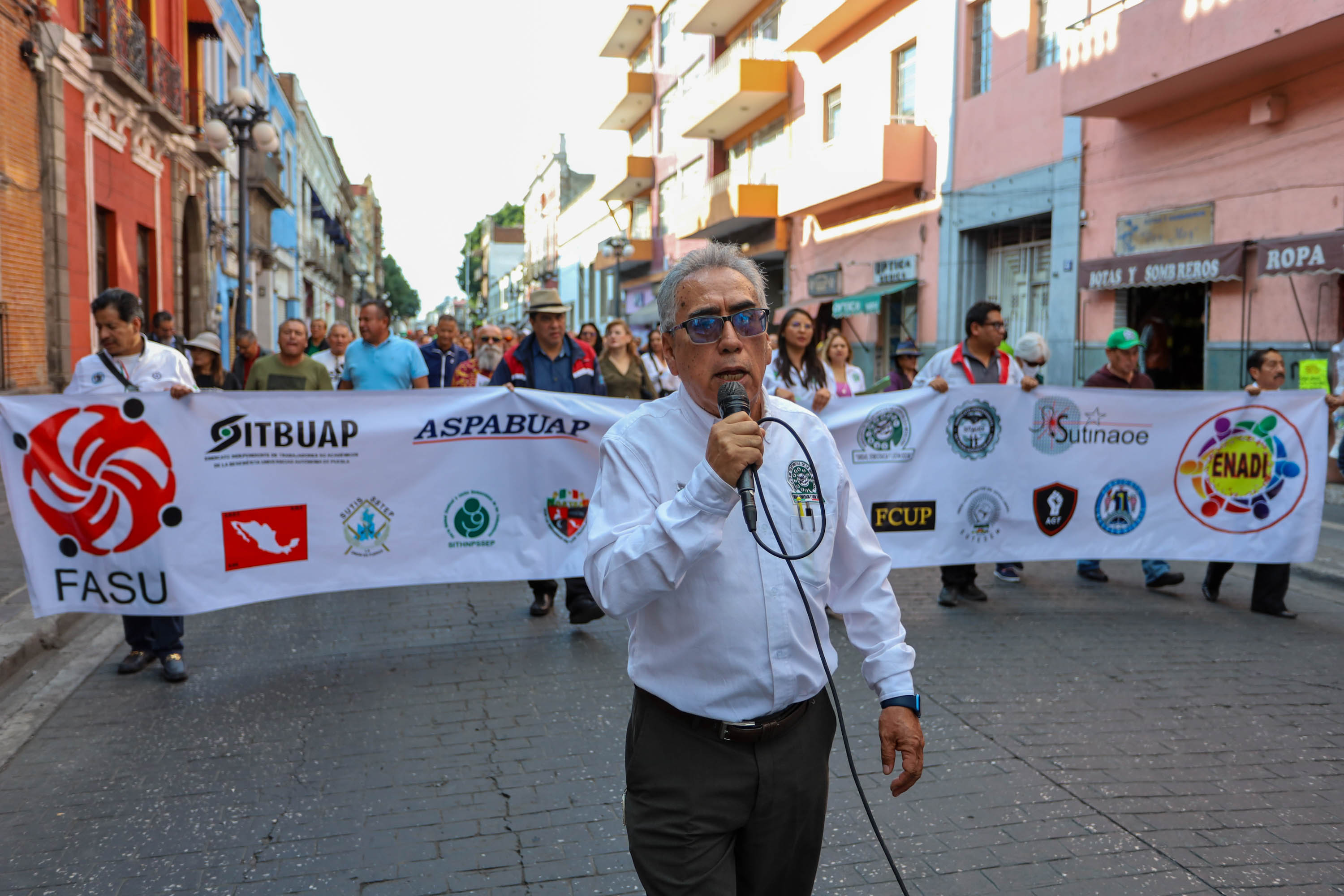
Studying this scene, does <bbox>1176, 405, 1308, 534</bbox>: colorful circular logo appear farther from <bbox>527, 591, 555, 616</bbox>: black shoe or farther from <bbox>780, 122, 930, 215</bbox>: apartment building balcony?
<bbox>780, 122, 930, 215</bbox>: apartment building balcony

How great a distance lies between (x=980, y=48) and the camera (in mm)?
19000

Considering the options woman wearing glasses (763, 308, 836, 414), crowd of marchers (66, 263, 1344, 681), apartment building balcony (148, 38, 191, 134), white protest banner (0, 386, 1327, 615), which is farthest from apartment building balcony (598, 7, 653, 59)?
white protest banner (0, 386, 1327, 615)

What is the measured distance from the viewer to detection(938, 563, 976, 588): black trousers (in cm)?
741

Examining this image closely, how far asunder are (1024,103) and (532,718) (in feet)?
50.5

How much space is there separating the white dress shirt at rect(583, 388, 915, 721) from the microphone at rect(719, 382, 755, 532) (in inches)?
3.5

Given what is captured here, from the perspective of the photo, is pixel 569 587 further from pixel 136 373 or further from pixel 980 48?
pixel 980 48

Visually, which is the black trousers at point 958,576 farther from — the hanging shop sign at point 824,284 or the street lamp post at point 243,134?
the hanging shop sign at point 824,284

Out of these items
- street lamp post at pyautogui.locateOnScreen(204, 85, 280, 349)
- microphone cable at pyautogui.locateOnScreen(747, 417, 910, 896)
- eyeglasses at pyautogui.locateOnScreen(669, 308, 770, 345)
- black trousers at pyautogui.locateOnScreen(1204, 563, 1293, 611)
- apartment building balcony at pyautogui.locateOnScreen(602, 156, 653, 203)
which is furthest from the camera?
apartment building balcony at pyautogui.locateOnScreen(602, 156, 653, 203)

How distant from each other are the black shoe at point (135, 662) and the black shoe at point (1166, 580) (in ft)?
21.3

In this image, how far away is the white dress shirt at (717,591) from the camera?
214 centimetres

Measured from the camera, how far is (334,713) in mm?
5109

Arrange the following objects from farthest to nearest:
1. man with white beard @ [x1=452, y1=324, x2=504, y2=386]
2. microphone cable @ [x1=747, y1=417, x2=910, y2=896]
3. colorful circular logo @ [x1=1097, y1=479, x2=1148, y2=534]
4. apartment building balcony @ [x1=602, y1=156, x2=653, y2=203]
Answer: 1. apartment building balcony @ [x1=602, y1=156, x2=653, y2=203]
2. man with white beard @ [x1=452, y1=324, x2=504, y2=386]
3. colorful circular logo @ [x1=1097, y1=479, x2=1148, y2=534]
4. microphone cable @ [x1=747, y1=417, x2=910, y2=896]

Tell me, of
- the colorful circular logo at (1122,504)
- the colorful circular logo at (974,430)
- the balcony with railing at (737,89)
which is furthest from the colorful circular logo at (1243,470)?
the balcony with railing at (737,89)

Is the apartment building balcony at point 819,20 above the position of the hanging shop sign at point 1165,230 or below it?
above
